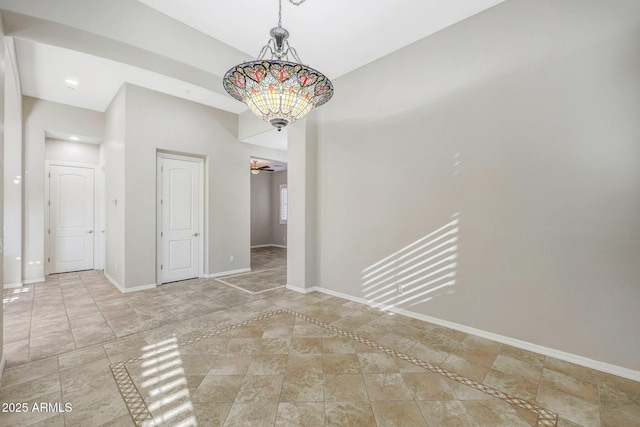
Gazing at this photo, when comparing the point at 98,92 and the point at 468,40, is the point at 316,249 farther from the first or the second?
the point at 98,92

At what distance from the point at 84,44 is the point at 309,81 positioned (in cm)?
229

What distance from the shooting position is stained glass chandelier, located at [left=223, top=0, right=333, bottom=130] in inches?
75.6

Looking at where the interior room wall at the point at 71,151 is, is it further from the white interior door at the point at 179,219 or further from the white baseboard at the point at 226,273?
the white baseboard at the point at 226,273

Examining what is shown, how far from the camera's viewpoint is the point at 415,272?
336 centimetres

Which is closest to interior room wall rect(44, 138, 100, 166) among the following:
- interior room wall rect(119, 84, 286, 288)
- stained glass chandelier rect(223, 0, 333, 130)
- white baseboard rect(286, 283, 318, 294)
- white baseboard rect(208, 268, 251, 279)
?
interior room wall rect(119, 84, 286, 288)

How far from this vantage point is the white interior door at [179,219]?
195 inches

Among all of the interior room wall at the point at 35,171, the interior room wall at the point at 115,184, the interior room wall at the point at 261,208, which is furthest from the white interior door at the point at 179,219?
the interior room wall at the point at 261,208

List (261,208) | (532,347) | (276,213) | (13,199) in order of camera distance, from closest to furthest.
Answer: (532,347), (13,199), (261,208), (276,213)

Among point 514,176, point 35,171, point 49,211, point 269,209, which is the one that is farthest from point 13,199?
point 514,176

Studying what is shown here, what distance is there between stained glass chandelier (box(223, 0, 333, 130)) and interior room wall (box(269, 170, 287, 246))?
820 cm

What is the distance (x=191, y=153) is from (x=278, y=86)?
3.83 metres

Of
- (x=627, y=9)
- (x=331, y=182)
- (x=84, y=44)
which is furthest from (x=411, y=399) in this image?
(x=84, y=44)

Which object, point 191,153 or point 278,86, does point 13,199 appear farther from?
point 278,86

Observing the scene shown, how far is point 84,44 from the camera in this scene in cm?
258
